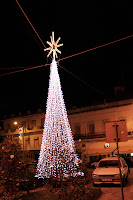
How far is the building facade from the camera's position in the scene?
28.5 meters

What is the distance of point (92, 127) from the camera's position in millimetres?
31891

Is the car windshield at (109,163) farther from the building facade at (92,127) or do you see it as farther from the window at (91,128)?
the window at (91,128)

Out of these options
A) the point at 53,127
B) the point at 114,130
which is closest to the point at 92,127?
the point at 53,127

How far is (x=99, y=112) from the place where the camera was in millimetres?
31297

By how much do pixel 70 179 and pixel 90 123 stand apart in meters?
24.6

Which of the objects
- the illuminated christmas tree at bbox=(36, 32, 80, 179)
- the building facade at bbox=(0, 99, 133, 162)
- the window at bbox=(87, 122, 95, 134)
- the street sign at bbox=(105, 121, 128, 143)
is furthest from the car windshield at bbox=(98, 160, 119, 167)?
the window at bbox=(87, 122, 95, 134)

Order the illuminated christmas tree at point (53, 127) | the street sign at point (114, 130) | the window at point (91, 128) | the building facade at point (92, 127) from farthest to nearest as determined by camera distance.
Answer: the window at point (91, 128), the building facade at point (92, 127), the illuminated christmas tree at point (53, 127), the street sign at point (114, 130)

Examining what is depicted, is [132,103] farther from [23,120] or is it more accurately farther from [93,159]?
[23,120]

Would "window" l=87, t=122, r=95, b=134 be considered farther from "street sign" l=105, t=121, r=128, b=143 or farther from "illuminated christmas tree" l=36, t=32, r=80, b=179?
"street sign" l=105, t=121, r=128, b=143

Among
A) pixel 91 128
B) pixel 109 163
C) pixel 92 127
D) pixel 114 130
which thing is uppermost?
pixel 92 127

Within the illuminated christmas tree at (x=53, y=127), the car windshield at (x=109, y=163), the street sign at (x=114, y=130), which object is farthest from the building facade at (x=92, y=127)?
the street sign at (x=114, y=130)

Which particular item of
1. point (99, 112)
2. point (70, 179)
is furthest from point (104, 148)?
point (70, 179)

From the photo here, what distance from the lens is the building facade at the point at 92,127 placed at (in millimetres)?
28469

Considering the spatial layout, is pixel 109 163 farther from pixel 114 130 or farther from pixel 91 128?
pixel 91 128
